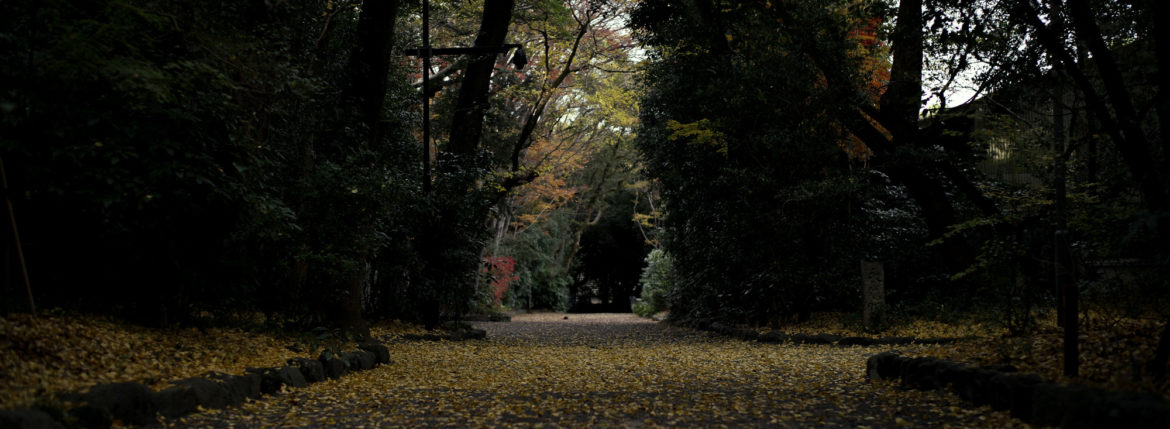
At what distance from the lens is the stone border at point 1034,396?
2.99 metres

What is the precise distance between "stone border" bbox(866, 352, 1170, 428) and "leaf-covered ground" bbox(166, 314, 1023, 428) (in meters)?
0.11

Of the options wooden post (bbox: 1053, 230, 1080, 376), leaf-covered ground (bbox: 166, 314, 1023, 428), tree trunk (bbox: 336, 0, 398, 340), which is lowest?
leaf-covered ground (bbox: 166, 314, 1023, 428)

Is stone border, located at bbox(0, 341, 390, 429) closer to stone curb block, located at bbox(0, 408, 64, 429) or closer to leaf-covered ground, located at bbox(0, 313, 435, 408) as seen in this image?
stone curb block, located at bbox(0, 408, 64, 429)

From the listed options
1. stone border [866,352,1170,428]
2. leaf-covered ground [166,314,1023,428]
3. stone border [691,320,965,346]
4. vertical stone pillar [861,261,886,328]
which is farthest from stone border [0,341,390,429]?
vertical stone pillar [861,261,886,328]

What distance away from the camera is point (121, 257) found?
5.34m

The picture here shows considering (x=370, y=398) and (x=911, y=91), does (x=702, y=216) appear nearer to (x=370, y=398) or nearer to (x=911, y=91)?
(x=911, y=91)

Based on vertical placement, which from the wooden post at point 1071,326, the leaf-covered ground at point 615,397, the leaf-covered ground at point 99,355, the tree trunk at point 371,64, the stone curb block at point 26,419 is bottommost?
the leaf-covered ground at point 615,397

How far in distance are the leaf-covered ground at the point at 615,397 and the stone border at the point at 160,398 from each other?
102 millimetres

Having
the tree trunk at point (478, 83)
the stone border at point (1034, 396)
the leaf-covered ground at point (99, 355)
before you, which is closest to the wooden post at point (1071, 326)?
the stone border at point (1034, 396)

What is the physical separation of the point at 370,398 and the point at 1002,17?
626 cm

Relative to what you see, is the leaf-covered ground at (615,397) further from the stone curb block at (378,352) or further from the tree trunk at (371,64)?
the tree trunk at (371,64)

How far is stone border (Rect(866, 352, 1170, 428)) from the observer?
2986 millimetres

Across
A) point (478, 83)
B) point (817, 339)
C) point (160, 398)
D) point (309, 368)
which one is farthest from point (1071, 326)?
point (478, 83)

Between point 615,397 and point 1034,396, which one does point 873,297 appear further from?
point 1034,396
